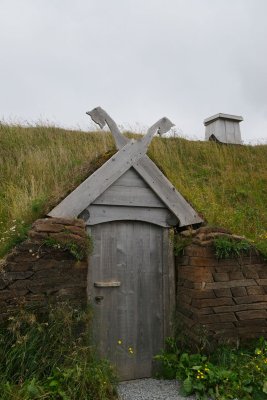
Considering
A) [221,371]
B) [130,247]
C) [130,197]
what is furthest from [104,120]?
[221,371]

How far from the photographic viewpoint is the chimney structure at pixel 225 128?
14086mm

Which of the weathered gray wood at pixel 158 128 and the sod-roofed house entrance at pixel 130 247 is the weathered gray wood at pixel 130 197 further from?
the weathered gray wood at pixel 158 128

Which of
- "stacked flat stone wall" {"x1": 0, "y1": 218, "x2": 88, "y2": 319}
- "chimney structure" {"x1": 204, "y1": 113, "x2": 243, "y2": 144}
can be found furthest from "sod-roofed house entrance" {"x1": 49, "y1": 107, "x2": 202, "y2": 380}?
"chimney structure" {"x1": 204, "y1": 113, "x2": 243, "y2": 144}

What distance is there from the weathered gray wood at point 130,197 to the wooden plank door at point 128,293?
0.97 ft

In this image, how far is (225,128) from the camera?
14.2 m

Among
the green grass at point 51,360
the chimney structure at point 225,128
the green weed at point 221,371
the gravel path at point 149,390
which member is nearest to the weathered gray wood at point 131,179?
the green grass at point 51,360

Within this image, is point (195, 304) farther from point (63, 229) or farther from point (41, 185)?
point (41, 185)

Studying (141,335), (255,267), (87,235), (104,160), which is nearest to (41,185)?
(104,160)

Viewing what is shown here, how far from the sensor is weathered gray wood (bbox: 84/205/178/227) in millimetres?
5203

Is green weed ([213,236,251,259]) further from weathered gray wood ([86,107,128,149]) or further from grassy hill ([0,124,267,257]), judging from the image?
weathered gray wood ([86,107,128,149])

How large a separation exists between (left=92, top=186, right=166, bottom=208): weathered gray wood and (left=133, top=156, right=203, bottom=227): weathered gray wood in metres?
0.11

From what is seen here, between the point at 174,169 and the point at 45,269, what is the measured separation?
7040 millimetres

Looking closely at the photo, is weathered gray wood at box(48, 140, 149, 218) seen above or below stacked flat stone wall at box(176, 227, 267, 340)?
above

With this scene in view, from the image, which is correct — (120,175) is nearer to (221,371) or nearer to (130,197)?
(130,197)
